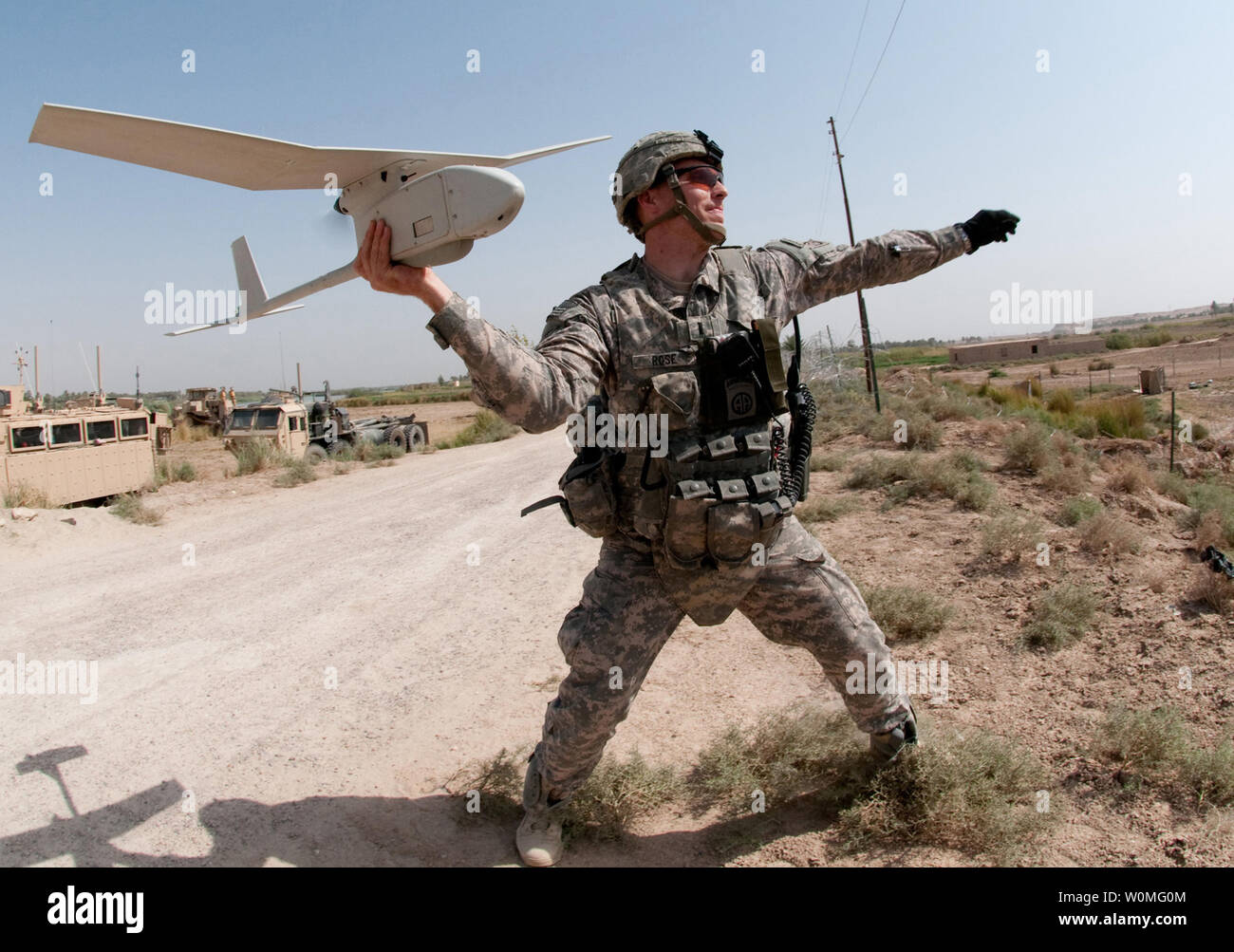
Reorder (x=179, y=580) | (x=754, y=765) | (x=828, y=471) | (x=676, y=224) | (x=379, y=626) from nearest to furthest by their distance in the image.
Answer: (x=676, y=224), (x=754, y=765), (x=379, y=626), (x=179, y=580), (x=828, y=471)

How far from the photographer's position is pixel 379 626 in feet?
17.2

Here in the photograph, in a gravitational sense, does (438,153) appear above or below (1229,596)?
above

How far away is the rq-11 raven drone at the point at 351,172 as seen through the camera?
209cm

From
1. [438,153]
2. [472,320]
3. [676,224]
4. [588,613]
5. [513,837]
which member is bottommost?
[513,837]

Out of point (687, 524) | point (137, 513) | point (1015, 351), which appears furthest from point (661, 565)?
point (1015, 351)

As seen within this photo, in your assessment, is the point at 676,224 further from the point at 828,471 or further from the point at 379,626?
the point at 828,471

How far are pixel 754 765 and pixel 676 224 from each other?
6.60 feet

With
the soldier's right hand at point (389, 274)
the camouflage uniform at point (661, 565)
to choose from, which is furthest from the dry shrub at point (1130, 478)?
the soldier's right hand at point (389, 274)

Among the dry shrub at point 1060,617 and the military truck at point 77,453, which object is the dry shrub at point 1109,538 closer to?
the dry shrub at point 1060,617

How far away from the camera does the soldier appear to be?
2.39 meters
